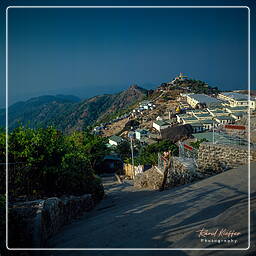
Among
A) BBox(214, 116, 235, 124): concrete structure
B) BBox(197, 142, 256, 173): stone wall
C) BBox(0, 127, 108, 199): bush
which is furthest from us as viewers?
BBox(214, 116, 235, 124): concrete structure

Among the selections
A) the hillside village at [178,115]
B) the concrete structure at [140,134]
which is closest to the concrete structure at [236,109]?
the hillside village at [178,115]

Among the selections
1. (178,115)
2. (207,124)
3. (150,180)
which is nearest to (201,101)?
(178,115)

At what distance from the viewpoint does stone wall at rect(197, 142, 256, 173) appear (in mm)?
8031

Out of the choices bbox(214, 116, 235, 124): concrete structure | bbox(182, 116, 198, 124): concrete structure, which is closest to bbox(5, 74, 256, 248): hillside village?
bbox(214, 116, 235, 124): concrete structure

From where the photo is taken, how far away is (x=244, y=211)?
3770 mm

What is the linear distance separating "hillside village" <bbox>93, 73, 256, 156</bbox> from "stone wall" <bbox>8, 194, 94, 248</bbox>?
24.4 m

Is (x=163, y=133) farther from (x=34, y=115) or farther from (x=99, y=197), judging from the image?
(x=34, y=115)

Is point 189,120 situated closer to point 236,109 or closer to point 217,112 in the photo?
point 217,112

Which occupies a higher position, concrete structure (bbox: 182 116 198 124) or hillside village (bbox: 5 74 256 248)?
concrete structure (bbox: 182 116 198 124)

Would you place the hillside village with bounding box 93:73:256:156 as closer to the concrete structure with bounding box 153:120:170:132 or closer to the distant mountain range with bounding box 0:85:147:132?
the concrete structure with bounding box 153:120:170:132

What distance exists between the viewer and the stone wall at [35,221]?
3742 millimetres

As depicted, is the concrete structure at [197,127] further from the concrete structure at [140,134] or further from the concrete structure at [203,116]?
the concrete structure at [140,134]

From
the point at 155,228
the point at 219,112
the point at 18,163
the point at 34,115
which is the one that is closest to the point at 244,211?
the point at 155,228

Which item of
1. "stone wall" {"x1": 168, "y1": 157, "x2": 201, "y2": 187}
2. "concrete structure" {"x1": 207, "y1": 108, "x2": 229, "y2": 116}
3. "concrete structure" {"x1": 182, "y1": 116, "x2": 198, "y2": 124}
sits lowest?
"stone wall" {"x1": 168, "y1": 157, "x2": 201, "y2": 187}
